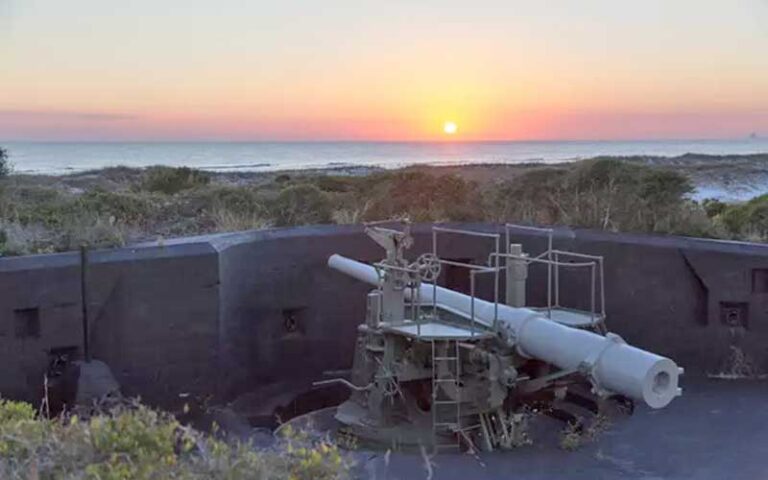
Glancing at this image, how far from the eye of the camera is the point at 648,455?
8227 mm

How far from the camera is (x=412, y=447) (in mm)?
8633

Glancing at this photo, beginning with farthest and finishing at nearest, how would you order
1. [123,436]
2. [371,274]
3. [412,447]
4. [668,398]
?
[371,274] < [412,447] < [668,398] < [123,436]

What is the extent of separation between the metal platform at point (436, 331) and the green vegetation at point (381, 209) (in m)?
4.13

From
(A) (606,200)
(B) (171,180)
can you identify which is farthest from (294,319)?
(B) (171,180)

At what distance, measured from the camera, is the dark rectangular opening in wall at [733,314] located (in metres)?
11.0

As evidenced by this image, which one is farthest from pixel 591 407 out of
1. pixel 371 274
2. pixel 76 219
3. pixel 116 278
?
pixel 76 219

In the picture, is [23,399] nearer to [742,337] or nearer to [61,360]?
[61,360]

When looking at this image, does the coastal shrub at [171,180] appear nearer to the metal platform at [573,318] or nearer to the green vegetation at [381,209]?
the green vegetation at [381,209]

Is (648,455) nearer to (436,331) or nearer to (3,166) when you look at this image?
(436,331)

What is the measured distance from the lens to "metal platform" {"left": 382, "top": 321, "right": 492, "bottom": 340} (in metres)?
8.31

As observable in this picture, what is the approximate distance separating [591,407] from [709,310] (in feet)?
7.08

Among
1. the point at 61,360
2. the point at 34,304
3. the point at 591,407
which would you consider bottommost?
the point at 591,407

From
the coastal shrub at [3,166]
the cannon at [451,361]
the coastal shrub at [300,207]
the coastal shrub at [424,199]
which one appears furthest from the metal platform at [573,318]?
the coastal shrub at [3,166]

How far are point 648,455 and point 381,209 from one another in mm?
9274
